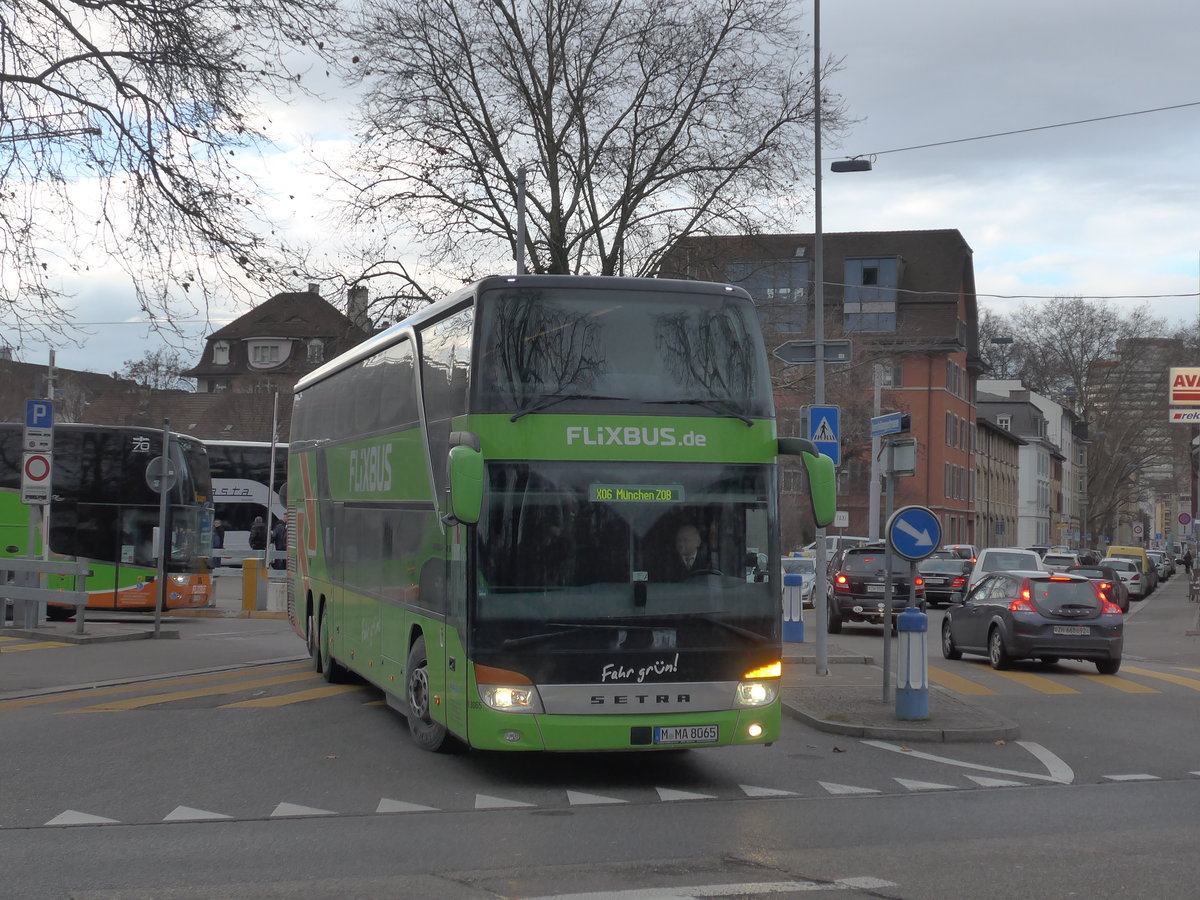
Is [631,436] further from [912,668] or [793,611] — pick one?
[793,611]

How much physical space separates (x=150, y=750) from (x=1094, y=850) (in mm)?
7308

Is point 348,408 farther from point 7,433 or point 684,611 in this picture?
point 7,433

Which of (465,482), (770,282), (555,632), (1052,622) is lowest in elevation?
(1052,622)

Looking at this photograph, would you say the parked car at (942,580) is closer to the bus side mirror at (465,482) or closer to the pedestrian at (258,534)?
the pedestrian at (258,534)

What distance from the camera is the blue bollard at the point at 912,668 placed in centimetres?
1345

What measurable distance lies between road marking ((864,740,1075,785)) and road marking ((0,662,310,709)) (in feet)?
27.4

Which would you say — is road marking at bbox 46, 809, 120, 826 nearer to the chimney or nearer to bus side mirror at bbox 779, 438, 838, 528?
bus side mirror at bbox 779, 438, 838, 528

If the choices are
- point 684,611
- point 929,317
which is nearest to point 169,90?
point 684,611

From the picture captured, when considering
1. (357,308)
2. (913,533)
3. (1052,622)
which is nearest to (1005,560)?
(1052,622)

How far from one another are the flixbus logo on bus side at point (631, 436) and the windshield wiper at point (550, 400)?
20cm

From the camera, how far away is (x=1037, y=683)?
19000 mm

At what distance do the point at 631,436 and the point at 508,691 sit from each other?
1939mm

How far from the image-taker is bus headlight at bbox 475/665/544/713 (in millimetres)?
9812

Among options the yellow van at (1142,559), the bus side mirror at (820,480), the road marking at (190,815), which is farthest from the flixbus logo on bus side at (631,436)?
the yellow van at (1142,559)
